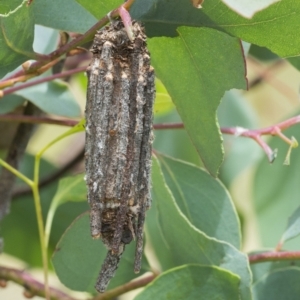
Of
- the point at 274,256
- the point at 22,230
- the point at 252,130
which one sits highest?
the point at 252,130

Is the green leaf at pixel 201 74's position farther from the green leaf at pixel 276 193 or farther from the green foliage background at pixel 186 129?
the green leaf at pixel 276 193

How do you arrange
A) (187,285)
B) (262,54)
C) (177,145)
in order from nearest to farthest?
(187,285) → (262,54) → (177,145)

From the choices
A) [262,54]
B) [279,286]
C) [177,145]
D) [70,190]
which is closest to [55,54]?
[70,190]

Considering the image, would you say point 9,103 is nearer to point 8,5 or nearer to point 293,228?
point 8,5

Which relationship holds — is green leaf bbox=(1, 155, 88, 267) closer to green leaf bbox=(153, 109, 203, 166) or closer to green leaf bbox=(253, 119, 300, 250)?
green leaf bbox=(153, 109, 203, 166)

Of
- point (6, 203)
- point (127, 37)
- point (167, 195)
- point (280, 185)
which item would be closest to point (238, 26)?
point (127, 37)

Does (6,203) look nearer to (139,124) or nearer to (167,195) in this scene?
(167,195)

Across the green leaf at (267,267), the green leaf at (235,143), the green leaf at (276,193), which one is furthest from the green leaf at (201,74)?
the green leaf at (235,143)
